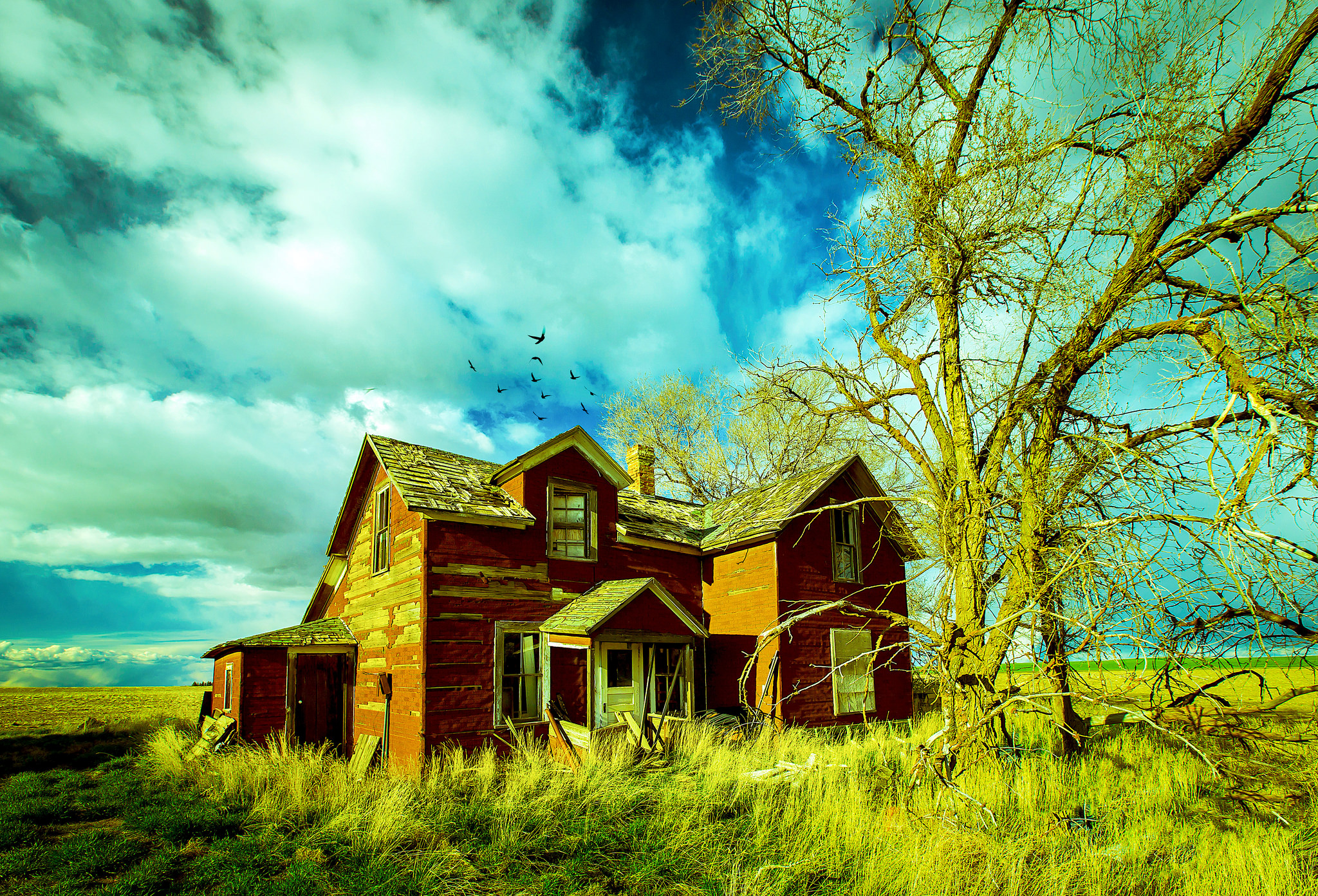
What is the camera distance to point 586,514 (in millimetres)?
15055

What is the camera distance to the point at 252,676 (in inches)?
619

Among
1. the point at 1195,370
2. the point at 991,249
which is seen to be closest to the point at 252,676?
the point at 991,249

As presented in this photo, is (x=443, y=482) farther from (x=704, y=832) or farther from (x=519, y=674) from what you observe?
(x=704, y=832)

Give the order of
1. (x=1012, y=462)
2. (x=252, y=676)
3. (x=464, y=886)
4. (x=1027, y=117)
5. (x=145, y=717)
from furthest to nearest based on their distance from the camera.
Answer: (x=145, y=717), (x=252, y=676), (x=1012, y=462), (x=1027, y=117), (x=464, y=886)

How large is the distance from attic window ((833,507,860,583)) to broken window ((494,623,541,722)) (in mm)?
7728

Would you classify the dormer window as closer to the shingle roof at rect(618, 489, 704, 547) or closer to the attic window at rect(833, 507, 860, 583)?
the shingle roof at rect(618, 489, 704, 547)

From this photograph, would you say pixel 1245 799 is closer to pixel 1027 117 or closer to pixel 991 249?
pixel 991 249

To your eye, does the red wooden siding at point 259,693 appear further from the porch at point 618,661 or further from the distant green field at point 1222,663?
the distant green field at point 1222,663

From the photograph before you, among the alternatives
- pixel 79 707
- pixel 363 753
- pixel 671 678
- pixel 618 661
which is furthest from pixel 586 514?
pixel 79 707

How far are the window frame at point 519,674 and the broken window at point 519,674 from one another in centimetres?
1

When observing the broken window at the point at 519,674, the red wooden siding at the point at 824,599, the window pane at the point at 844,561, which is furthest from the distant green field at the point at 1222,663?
the window pane at the point at 844,561

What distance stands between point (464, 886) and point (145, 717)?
2691cm

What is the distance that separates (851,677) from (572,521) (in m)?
7.75

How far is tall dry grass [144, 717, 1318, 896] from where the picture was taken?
21.1 ft
